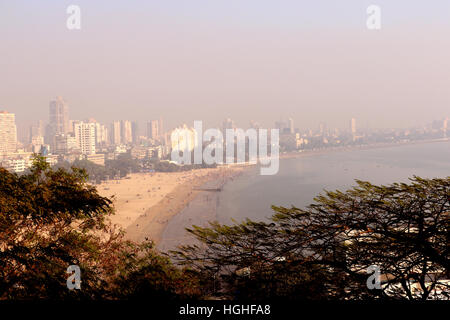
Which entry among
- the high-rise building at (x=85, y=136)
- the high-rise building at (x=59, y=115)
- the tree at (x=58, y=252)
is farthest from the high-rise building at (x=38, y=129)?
the tree at (x=58, y=252)

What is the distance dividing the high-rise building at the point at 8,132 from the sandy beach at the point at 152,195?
14.3 m

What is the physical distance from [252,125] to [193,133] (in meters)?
23.6

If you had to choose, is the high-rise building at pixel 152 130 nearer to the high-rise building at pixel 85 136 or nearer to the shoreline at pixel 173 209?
the high-rise building at pixel 85 136

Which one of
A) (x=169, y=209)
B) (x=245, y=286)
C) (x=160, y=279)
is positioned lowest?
(x=169, y=209)

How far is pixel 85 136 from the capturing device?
43.0 metres

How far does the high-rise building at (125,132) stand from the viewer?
64.4 m

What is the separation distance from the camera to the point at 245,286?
6.05 feet

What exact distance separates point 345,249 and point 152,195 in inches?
781

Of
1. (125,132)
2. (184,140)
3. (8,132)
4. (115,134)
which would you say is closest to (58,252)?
(8,132)

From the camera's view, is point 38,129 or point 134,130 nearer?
point 38,129

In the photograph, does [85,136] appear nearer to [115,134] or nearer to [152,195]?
[115,134]

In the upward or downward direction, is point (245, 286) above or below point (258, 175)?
above
